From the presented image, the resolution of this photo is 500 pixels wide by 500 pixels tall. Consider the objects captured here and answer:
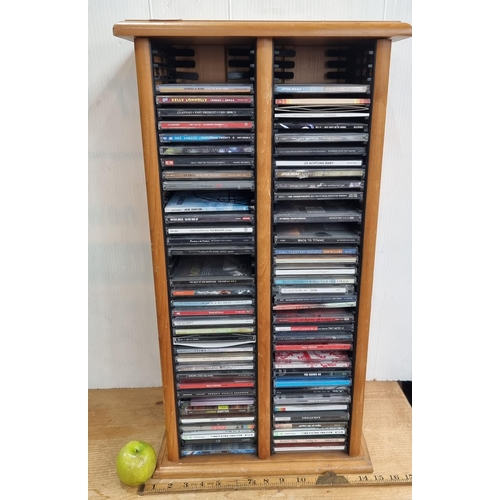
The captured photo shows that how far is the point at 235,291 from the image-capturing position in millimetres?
1139

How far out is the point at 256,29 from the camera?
92 cm

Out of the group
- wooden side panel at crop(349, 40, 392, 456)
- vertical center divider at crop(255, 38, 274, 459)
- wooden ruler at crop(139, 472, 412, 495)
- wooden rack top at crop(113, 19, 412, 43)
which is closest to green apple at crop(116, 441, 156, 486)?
wooden ruler at crop(139, 472, 412, 495)

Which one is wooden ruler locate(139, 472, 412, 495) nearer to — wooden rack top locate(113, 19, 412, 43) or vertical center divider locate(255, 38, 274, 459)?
vertical center divider locate(255, 38, 274, 459)

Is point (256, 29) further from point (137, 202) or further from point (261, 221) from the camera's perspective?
point (137, 202)

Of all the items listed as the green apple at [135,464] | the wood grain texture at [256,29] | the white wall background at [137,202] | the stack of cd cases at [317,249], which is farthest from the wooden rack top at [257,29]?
the green apple at [135,464]

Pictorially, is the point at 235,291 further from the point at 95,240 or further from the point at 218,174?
the point at 95,240

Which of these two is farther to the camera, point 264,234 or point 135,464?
point 135,464

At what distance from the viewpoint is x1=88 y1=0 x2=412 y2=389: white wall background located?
123 centimetres

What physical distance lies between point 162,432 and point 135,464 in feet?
0.71

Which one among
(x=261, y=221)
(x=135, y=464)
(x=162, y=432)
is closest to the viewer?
(x=261, y=221)

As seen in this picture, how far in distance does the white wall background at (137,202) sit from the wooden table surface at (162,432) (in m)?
0.07

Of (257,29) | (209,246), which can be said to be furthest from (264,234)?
(257,29)

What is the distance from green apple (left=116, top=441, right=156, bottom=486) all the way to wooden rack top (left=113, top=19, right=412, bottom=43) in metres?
1.05

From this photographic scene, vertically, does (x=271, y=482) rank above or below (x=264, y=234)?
below
